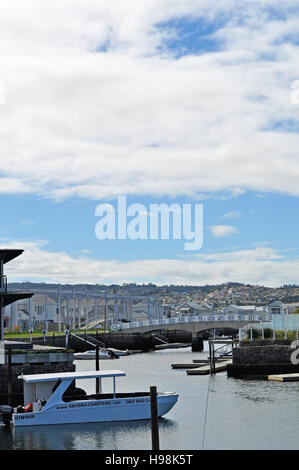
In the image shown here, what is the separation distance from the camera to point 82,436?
41188mm

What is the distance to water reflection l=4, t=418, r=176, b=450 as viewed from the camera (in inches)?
1528

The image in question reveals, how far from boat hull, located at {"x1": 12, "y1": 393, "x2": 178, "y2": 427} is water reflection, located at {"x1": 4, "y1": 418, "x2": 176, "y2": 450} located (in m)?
0.36

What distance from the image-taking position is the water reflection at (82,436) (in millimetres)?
38812

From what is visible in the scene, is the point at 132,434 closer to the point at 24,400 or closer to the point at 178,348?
the point at 24,400

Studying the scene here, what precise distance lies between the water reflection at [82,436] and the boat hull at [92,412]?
0.36 metres

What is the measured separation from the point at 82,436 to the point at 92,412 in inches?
134

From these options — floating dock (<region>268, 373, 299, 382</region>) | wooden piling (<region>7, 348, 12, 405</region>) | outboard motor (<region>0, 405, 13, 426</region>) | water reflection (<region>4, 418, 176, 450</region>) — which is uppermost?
wooden piling (<region>7, 348, 12, 405</region>)

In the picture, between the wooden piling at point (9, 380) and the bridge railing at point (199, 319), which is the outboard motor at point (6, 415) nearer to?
the wooden piling at point (9, 380)

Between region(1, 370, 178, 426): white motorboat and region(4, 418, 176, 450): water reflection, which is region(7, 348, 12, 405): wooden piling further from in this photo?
region(4, 418, 176, 450): water reflection

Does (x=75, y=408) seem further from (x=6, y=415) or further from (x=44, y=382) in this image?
(x=6, y=415)

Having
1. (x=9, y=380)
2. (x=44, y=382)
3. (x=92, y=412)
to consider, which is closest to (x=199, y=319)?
(x=9, y=380)

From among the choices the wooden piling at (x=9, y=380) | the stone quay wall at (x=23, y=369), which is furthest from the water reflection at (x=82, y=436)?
the stone quay wall at (x=23, y=369)

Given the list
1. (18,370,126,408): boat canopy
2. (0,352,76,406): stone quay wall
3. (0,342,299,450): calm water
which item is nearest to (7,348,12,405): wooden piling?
(0,352,76,406): stone quay wall
